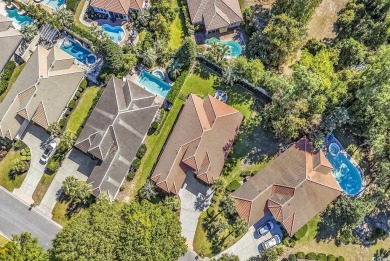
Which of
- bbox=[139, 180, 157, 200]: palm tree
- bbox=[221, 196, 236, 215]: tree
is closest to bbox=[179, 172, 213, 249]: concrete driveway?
bbox=[221, 196, 236, 215]: tree

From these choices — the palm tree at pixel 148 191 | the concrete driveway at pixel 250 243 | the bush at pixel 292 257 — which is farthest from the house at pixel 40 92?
the bush at pixel 292 257

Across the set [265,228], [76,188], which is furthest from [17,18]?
[265,228]

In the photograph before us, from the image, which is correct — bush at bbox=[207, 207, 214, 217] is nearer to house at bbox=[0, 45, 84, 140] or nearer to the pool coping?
the pool coping

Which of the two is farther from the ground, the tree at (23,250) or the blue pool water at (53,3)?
the blue pool water at (53,3)

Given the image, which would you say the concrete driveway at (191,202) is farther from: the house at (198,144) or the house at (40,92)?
the house at (40,92)

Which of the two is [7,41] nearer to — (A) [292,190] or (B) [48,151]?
(B) [48,151]

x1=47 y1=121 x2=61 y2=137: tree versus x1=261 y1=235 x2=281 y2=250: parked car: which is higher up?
x1=47 y1=121 x2=61 y2=137: tree
